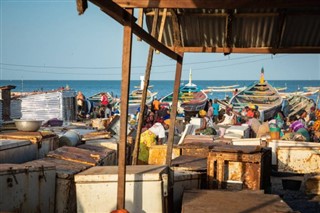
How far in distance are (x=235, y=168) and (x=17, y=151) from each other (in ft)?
12.4

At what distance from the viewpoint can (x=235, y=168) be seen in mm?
6617

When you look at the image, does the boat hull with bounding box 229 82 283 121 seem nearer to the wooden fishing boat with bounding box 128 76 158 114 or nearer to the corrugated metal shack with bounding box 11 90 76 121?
the wooden fishing boat with bounding box 128 76 158 114

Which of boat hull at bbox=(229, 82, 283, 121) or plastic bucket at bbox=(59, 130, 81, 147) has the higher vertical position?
boat hull at bbox=(229, 82, 283, 121)

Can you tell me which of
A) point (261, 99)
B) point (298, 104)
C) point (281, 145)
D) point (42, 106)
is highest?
point (261, 99)

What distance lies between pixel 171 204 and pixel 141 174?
0.99 metres

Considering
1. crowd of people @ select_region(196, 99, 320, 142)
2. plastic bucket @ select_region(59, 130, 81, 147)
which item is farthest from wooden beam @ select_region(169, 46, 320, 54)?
crowd of people @ select_region(196, 99, 320, 142)

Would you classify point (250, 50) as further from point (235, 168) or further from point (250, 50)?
point (235, 168)

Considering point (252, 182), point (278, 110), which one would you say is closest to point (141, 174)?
point (252, 182)

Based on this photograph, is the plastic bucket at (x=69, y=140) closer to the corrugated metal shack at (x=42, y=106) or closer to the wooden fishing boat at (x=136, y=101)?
the corrugated metal shack at (x=42, y=106)

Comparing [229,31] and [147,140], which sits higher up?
[229,31]

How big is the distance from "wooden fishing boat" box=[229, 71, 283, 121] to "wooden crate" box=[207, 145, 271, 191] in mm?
21231

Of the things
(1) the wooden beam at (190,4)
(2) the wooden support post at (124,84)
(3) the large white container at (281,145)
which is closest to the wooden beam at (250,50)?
(1) the wooden beam at (190,4)

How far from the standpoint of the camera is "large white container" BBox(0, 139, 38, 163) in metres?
6.38

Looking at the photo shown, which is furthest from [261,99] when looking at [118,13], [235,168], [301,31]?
[118,13]
